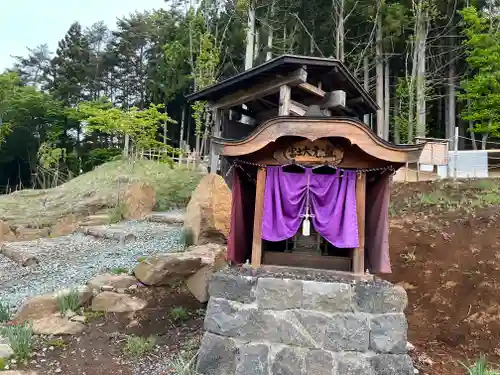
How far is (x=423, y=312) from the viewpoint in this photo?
22.9ft

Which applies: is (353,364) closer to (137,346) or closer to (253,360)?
(253,360)

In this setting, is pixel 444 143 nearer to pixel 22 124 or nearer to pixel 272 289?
pixel 272 289

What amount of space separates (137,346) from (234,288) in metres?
1.50

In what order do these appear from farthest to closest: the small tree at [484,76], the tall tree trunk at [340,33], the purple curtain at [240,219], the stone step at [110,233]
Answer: the small tree at [484,76]
the tall tree trunk at [340,33]
the stone step at [110,233]
the purple curtain at [240,219]

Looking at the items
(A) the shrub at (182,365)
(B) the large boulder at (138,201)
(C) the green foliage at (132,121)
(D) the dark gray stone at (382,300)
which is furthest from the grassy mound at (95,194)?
(D) the dark gray stone at (382,300)

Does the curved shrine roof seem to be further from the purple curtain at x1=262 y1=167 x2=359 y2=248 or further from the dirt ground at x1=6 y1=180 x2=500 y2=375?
the dirt ground at x1=6 y1=180 x2=500 y2=375

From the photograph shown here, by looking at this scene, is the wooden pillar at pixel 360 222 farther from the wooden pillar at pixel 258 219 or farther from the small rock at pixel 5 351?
the small rock at pixel 5 351

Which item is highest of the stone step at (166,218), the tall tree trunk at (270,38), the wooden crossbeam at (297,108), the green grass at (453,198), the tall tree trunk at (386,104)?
the tall tree trunk at (270,38)

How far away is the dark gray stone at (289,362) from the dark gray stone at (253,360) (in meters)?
0.11

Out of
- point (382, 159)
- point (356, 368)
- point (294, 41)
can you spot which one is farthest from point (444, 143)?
point (356, 368)

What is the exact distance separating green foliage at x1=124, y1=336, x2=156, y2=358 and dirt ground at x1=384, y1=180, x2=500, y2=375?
3415 millimetres

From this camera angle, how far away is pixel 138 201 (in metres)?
12.6

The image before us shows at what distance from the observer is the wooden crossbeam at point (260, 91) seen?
679 cm

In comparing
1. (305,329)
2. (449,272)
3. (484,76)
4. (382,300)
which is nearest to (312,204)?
(382,300)
